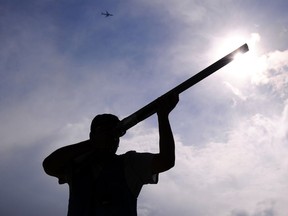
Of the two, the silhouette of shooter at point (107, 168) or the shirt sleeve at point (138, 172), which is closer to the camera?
the silhouette of shooter at point (107, 168)

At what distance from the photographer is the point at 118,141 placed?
4922mm

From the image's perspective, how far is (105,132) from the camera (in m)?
4.73

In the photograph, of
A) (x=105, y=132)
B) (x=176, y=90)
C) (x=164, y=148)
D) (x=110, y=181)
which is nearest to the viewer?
(x=110, y=181)

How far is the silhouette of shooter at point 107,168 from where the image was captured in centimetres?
414

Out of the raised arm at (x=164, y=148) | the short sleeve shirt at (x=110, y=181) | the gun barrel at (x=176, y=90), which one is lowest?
the short sleeve shirt at (x=110, y=181)

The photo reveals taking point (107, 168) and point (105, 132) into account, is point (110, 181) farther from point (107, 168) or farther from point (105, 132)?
point (105, 132)

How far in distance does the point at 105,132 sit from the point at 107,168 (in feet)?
1.97

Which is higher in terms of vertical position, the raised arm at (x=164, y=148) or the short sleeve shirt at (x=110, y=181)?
the raised arm at (x=164, y=148)

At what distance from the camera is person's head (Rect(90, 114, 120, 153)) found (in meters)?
4.70

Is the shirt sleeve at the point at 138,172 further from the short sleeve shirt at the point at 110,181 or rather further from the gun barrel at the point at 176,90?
the gun barrel at the point at 176,90

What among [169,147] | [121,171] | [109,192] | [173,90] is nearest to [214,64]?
[173,90]

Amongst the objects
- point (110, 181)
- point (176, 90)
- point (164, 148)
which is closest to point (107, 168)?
point (110, 181)

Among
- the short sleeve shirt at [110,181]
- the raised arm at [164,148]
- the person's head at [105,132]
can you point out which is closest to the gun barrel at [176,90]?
the person's head at [105,132]

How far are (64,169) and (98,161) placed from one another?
1.98 ft
